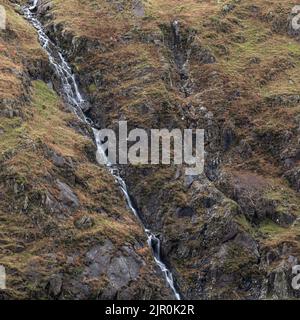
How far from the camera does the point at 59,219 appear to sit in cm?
4162

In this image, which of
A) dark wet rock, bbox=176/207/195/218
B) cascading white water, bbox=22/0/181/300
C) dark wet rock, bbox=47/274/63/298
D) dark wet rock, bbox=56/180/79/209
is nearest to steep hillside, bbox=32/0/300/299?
dark wet rock, bbox=176/207/195/218


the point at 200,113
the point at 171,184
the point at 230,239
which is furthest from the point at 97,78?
the point at 230,239

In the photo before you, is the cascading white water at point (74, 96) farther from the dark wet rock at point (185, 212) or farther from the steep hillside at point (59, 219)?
the dark wet rock at point (185, 212)

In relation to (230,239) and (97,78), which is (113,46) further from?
(230,239)

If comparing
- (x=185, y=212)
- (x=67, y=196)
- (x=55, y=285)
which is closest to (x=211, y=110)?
(x=185, y=212)

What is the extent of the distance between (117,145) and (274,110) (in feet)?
41.0

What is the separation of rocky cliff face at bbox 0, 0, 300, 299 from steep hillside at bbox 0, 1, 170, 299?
90 mm

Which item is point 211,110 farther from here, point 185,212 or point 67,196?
point 67,196

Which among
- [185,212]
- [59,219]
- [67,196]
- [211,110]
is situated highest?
[211,110]

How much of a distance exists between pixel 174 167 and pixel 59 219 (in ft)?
35.3

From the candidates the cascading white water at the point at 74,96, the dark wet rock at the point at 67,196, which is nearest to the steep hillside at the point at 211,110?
the cascading white water at the point at 74,96

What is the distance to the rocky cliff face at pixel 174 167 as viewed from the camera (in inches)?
1636

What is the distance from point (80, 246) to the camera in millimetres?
40781

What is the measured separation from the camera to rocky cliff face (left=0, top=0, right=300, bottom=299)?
41562 millimetres
